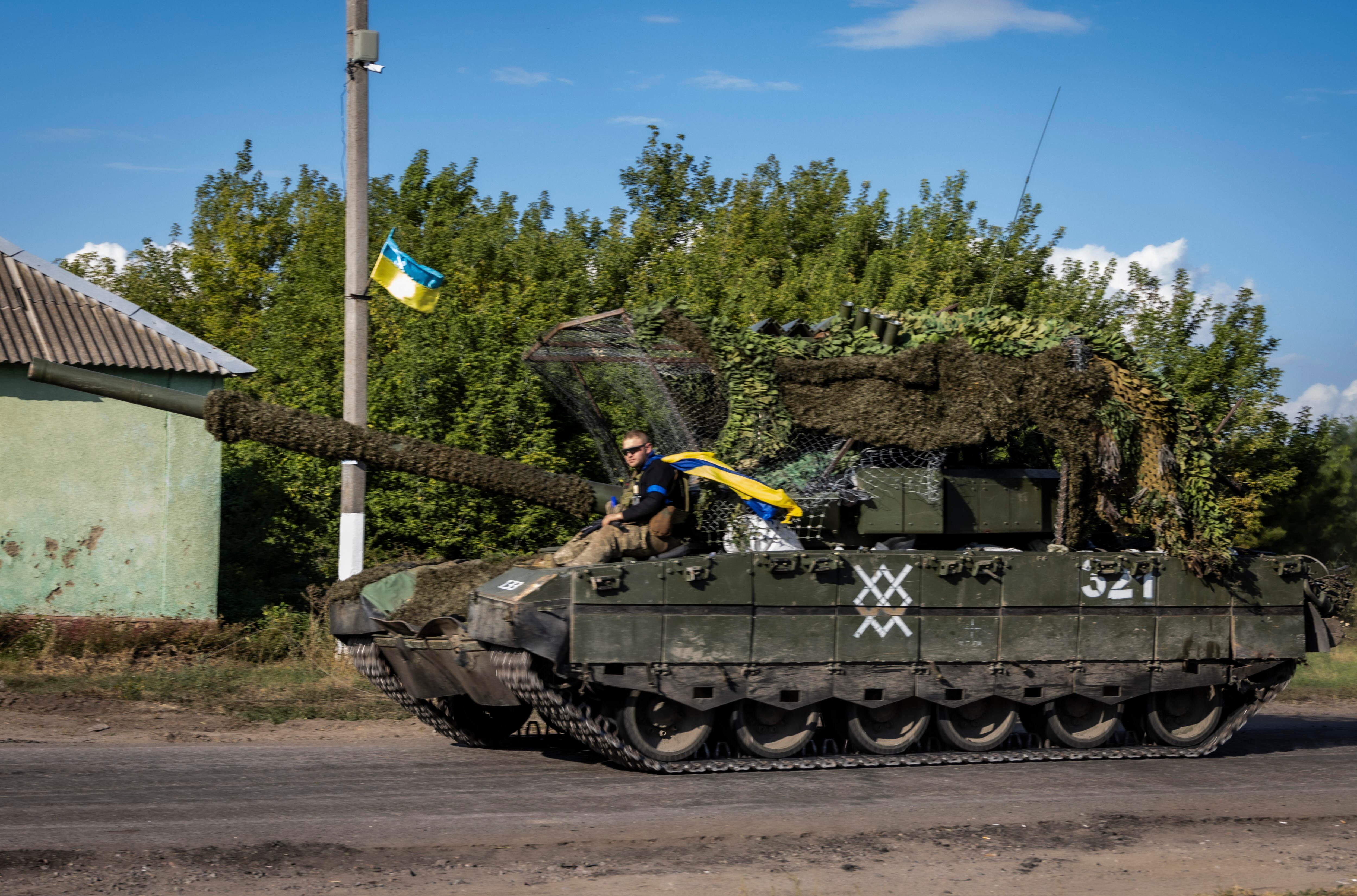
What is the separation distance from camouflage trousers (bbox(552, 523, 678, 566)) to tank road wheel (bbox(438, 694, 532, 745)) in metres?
1.28

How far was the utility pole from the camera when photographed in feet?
41.1

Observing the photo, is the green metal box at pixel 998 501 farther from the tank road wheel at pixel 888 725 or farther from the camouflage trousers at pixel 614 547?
the camouflage trousers at pixel 614 547

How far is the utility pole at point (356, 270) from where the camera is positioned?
1252 centimetres

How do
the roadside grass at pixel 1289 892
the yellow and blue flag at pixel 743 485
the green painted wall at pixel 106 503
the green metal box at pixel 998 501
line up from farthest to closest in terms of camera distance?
the green painted wall at pixel 106 503 → the green metal box at pixel 998 501 → the yellow and blue flag at pixel 743 485 → the roadside grass at pixel 1289 892

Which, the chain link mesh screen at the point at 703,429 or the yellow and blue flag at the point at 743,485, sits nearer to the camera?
the yellow and blue flag at the point at 743,485

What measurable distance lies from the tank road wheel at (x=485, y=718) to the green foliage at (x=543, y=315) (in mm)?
2881

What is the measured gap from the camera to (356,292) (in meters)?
12.6

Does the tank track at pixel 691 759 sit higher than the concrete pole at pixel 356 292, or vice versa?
the concrete pole at pixel 356 292

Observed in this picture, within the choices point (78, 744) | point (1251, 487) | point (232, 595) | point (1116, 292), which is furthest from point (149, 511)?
point (1251, 487)

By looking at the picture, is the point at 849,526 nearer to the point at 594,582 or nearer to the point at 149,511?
the point at 594,582

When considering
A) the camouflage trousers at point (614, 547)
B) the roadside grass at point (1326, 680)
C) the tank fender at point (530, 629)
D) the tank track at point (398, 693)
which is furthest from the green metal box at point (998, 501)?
the tank track at point (398, 693)

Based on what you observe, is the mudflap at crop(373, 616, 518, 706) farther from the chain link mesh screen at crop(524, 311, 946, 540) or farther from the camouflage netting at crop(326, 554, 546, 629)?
the chain link mesh screen at crop(524, 311, 946, 540)

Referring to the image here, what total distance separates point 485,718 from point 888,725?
3029 millimetres

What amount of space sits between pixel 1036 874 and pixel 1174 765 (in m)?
3.72
